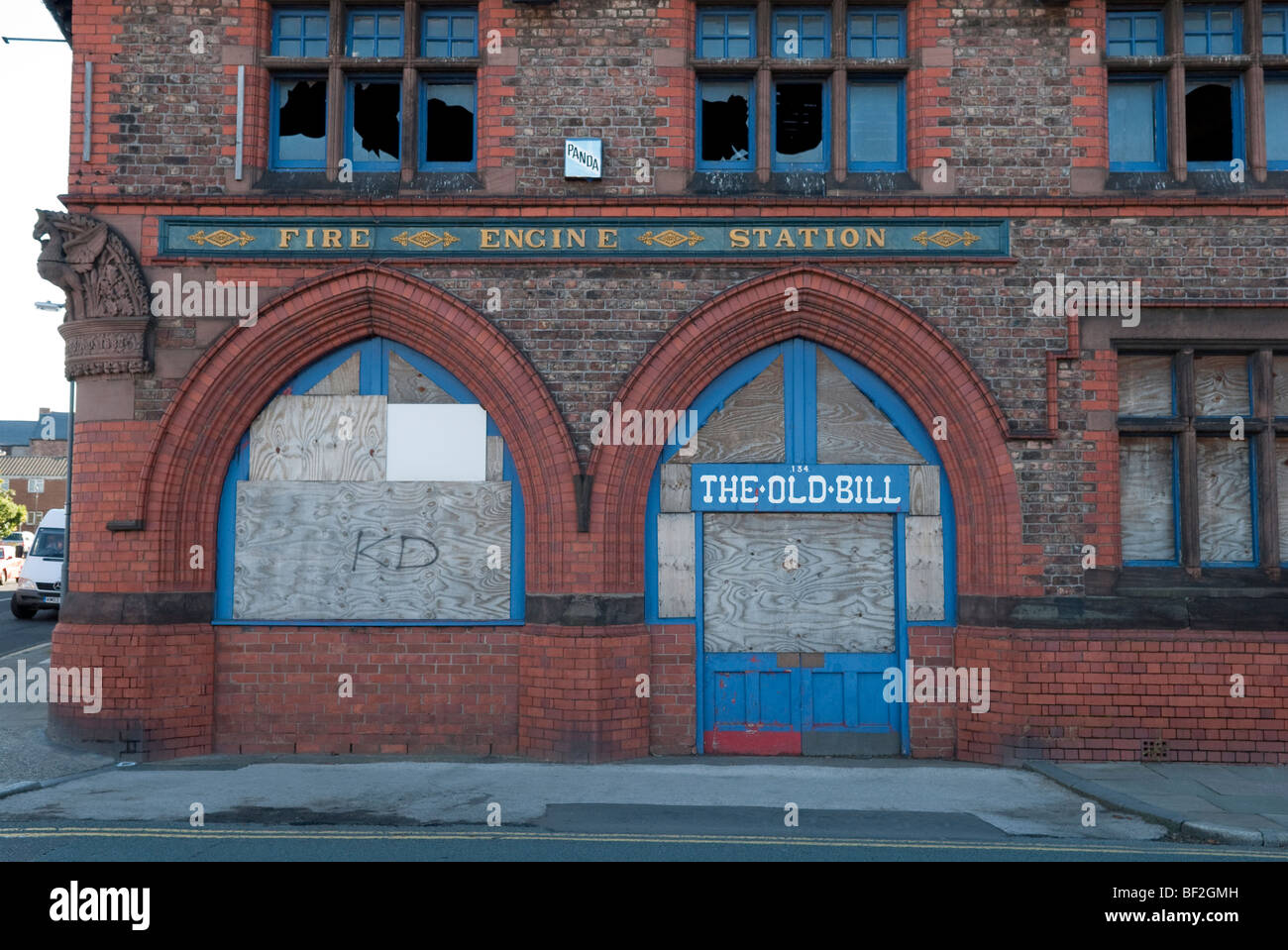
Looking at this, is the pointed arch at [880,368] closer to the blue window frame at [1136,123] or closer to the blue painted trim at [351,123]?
the blue window frame at [1136,123]

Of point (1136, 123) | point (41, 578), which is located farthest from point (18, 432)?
point (1136, 123)

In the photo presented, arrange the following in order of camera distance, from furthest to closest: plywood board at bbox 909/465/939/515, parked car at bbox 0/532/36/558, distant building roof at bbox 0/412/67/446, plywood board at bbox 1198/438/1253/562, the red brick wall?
1. distant building roof at bbox 0/412/67/446
2. parked car at bbox 0/532/36/558
3. plywood board at bbox 909/465/939/515
4. plywood board at bbox 1198/438/1253/562
5. the red brick wall

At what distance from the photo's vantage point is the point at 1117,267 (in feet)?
34.1

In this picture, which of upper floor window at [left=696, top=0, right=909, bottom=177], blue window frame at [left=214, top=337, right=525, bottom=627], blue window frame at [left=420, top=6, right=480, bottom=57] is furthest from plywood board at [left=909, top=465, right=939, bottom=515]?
blue window frame at [left=420, top=6, right=480, bottom=57]

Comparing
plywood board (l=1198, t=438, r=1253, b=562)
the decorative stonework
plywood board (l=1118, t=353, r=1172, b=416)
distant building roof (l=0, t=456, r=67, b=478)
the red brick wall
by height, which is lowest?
the red brick wall

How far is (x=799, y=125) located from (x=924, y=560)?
4.67 m

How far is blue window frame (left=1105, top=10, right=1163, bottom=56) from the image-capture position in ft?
35.1

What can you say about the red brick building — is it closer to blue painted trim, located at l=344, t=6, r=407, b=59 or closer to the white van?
blue painted trim, located at l=344, t=6, r=407, b=59

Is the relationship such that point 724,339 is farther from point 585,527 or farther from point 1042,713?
point 1042,713

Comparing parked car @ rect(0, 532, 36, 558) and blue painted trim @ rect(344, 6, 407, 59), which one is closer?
blue painted trim @ rect(344, 6, 407, 59)

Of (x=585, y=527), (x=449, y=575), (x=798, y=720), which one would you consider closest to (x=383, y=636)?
(x=449, y=575)

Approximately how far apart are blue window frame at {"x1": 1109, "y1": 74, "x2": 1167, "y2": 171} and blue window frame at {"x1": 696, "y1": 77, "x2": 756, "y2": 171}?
12.1 ft

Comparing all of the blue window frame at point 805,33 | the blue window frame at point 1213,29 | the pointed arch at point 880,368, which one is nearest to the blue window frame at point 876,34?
the blue window frame at point 805,33

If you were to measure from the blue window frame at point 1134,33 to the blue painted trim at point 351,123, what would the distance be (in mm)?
7294
